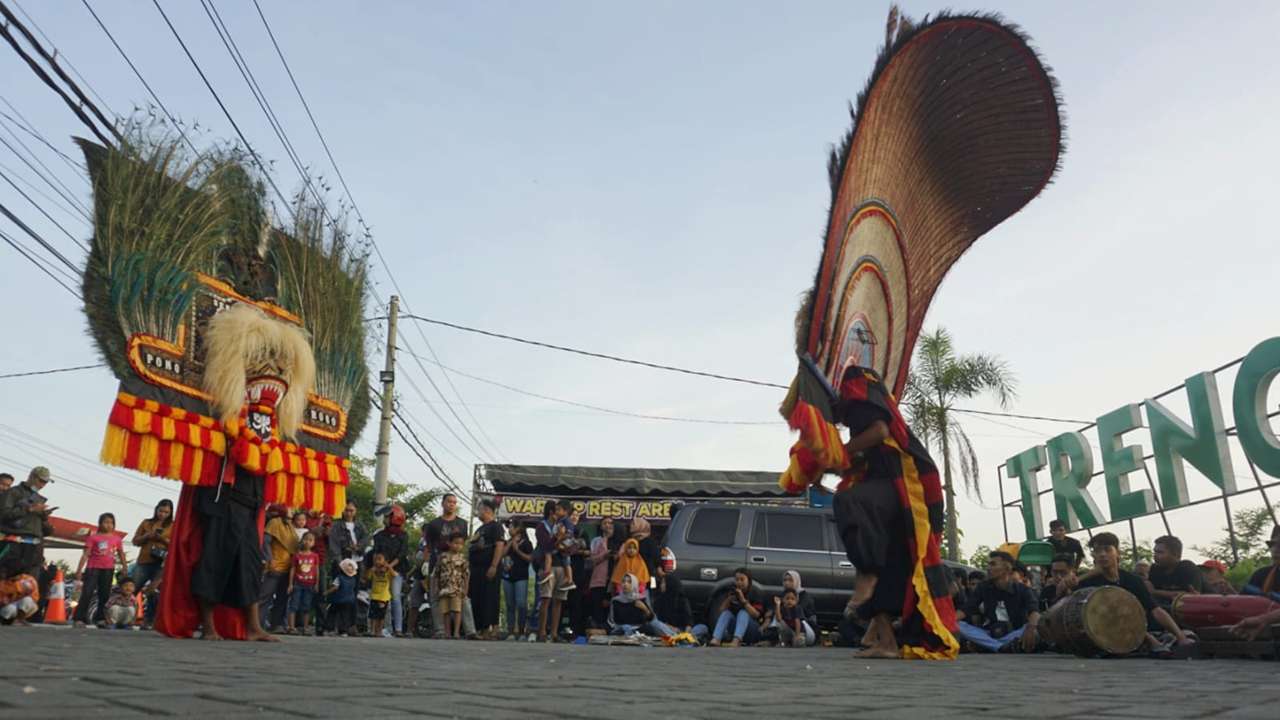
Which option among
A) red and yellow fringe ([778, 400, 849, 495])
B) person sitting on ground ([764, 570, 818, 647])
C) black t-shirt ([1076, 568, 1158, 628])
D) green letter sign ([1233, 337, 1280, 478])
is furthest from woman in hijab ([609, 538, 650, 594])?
green letter sign ([1233, 337, 1280, 478])

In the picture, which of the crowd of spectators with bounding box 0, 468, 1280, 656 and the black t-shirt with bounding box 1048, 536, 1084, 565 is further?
the black t-shirt with bounding box 1048, 536, 1084, 565

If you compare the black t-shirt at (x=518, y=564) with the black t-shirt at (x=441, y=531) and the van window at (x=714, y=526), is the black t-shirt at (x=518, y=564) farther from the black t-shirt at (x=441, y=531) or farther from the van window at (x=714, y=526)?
the van window at (x=714, y=526)

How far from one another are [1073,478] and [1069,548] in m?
10.0

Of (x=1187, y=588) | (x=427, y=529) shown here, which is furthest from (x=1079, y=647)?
(x=427, y=529)

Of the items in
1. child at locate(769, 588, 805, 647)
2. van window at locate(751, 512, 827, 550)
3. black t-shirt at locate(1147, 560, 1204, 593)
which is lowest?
child at locate(769, 588, 805, 647)

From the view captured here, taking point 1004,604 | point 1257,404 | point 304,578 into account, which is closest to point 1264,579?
point 1004,604

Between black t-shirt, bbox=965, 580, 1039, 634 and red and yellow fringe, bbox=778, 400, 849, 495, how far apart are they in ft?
18.5

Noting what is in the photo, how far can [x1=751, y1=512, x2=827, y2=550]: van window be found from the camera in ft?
41.3

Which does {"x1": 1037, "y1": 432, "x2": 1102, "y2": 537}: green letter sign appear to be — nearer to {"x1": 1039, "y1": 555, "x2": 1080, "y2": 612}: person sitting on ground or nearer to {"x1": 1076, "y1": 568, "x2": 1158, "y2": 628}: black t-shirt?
{"x1": 1039, "y1": 555, "x2": 1080, "y2": 612}: person sitting on ground

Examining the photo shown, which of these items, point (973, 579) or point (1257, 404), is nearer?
point (973, 579)

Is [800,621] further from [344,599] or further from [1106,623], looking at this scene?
[344,599]

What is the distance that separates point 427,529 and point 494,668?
8.83m

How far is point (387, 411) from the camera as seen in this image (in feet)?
67.5

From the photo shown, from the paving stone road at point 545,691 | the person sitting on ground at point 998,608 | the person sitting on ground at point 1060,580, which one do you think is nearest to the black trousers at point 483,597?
the person sitting on ground at point 998,608
